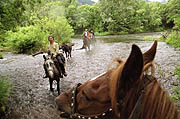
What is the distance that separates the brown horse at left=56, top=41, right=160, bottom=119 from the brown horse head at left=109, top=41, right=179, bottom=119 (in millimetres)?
85

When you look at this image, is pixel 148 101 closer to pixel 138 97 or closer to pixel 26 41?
pixel 138 97

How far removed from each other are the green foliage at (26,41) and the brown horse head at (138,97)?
17.4 metres

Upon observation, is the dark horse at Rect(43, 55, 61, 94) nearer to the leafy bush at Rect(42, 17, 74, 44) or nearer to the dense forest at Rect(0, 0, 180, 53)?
the dense forest at Rect(0, 0, 180, 53)

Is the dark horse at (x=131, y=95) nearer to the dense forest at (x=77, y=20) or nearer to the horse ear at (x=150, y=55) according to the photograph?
the horse ear at (x=150, y=55)

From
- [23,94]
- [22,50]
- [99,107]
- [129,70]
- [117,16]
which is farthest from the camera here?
[117,16]

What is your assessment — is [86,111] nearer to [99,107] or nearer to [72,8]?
[99,107]

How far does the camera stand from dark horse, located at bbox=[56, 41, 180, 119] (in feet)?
2.94

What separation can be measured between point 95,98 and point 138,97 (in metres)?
0.33

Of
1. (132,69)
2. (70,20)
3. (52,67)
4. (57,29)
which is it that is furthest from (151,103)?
(70,20)

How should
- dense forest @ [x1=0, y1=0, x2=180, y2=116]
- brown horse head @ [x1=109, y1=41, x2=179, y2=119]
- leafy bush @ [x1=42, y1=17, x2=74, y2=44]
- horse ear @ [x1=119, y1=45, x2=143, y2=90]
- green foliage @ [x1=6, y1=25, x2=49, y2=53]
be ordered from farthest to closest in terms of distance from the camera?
leafy bush @ [x1=42, y1=17, x2=74, y2=44]
green foliage @ [x1=6, y1=25, x2=49, y2=53]
dense forest @ [x1=0, y1=0, x2=180, y2=116]
brown horse head @ [x1=109, y1=41, x2=179, y2=119]
horse ear @ [x1=119, y1=45, x2=143, y2=90]

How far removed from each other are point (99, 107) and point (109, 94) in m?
0.16

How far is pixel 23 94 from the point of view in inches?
239

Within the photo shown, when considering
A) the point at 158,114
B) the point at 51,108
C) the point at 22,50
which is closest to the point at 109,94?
the point at 158,114

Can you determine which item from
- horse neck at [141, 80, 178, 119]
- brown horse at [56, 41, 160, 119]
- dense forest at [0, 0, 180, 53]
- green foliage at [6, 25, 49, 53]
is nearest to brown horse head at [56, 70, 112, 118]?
brown horse at [56, 41, 160, 119]
